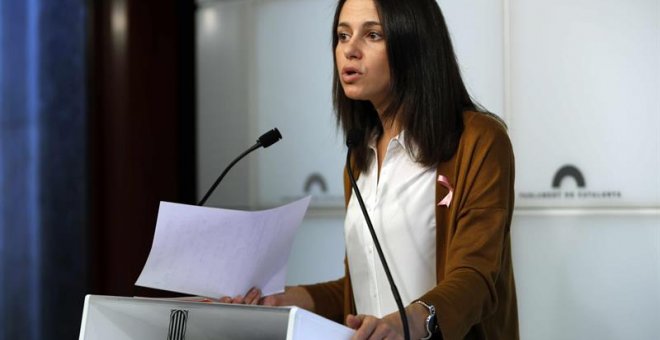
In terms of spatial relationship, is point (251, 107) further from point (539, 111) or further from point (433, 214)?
point (433, 214)

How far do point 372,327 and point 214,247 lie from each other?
38 centimetres

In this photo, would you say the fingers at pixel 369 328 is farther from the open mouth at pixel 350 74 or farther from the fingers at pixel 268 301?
the open mouth at pixel 350 74

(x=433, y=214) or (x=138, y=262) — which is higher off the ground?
(x=433, y=214)

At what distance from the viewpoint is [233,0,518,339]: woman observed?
1.63 metres

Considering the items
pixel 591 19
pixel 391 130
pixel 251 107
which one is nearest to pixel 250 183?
pixel 251 107

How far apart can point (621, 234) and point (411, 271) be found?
114cm

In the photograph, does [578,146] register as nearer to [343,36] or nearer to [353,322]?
[343,36]

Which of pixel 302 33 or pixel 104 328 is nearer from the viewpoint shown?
pixel 104 328

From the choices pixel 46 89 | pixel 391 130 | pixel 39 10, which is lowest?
pixel 391 130

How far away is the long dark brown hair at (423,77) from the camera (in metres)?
1.74

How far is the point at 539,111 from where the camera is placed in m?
2.78

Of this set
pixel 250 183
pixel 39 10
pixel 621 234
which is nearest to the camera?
pixel 621 234

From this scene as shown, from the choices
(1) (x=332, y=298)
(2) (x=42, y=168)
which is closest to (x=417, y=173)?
(1) (x=332, y=298)

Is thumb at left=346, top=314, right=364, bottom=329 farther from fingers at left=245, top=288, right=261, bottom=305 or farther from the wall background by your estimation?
the wall background
